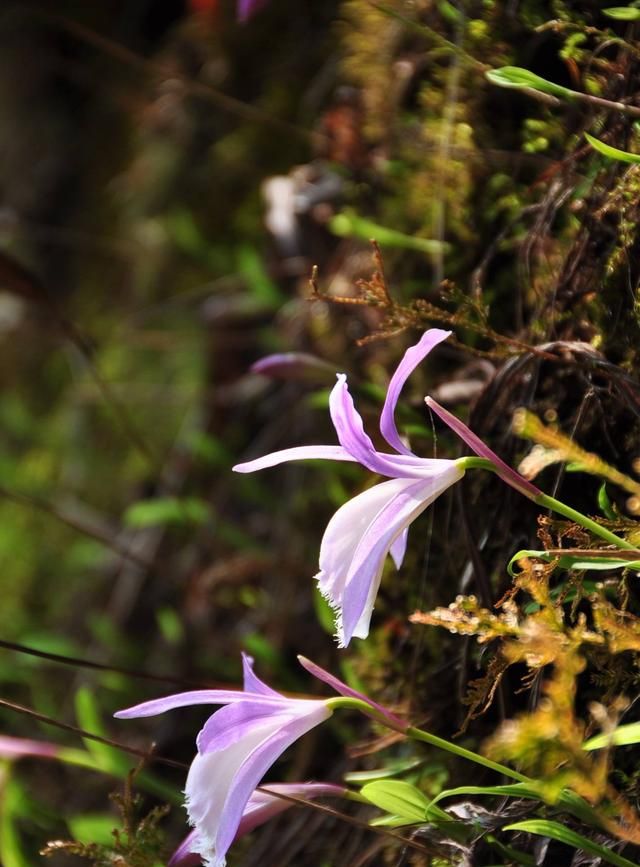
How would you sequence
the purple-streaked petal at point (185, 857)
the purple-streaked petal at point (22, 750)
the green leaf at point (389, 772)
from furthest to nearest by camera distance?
1. the purple-streaked petal at point (22, 750)
2. the green leaf at point (389, 772)
3. the purple-streaked petal at point (185, 857)

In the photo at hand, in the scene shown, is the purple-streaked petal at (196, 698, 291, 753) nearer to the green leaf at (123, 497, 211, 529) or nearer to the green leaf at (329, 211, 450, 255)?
the green leaf at (329, 211, 450, 255)

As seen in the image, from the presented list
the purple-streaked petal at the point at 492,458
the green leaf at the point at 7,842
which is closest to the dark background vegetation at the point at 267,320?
the green leaf at the point at 7,842

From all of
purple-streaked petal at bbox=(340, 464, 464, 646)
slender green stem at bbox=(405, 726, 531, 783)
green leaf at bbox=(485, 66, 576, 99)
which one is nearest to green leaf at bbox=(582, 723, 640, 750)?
slender green stem at bbox=(405, 726, 531, 783)

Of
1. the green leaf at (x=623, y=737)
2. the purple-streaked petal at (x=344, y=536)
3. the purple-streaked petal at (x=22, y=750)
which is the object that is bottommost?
the purple-streaked petal at (x=22, y=750)

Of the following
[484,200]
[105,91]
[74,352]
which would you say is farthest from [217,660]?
[105,91]

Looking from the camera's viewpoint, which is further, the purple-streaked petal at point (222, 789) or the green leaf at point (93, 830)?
the green leaf at point (93, 830)

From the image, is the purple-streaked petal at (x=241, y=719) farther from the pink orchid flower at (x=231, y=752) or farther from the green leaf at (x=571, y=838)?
the green leaf at (x=571, y=838)
